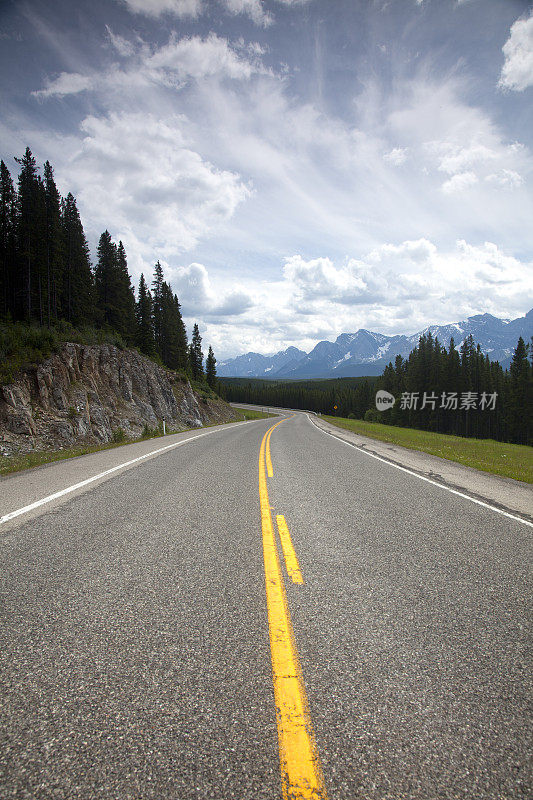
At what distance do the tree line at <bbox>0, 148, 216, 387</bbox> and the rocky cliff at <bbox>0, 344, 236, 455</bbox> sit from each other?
5606mm

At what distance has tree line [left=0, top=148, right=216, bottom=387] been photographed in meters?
31.2

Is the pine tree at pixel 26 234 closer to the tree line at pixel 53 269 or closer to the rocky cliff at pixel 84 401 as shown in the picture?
the tree line at pixel 53 269

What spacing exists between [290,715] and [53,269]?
38.2 meters

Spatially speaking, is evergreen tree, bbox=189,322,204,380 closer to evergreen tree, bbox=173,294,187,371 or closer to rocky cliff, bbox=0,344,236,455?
evergreen tree, bbox=173,294,187,371

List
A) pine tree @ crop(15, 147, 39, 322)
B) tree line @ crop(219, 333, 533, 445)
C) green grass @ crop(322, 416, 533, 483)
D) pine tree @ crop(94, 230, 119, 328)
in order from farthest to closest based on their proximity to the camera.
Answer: tree line @ crop(219, 333, 533, 445)
pine tree @ crop(94, 230, 119, 328)
pine tree @ crop(15, 147, 39, 322)
green grass @ crop(322, 416, 533, 483)

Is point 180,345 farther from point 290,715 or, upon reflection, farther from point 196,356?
point 290,715

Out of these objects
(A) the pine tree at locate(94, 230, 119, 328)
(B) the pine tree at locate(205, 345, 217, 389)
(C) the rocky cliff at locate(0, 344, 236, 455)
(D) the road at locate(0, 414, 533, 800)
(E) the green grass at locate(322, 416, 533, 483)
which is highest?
(A) the pine tree at locate(94, 230, 119, 328)

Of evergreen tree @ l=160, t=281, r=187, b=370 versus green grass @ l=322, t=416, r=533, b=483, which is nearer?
green grass @ l=322, t=416, r=533, b=483

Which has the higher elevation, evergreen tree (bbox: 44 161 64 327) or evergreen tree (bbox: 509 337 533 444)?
evergreen tree (bbox: 44 161 64 327)

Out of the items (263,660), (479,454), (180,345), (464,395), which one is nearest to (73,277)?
(180,345)

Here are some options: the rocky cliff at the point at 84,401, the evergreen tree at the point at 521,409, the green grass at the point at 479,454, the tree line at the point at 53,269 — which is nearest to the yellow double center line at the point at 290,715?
the green grass at the point at 479,454

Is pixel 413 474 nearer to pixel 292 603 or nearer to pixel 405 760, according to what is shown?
pixel 292 603

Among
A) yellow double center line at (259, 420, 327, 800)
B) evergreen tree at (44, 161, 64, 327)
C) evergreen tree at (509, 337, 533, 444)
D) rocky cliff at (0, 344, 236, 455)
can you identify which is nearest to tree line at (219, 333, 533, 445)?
evergreen tree at (509, 337, 533, 444)

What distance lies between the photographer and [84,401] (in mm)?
20328
